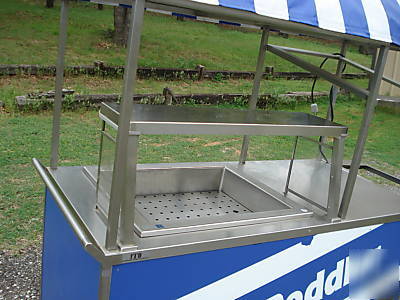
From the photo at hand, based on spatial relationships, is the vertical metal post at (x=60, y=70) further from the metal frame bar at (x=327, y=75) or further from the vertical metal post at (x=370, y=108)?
the vertical metal post at (x=370, y=108)

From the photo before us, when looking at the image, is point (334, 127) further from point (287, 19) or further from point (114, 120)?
point (114, 120)

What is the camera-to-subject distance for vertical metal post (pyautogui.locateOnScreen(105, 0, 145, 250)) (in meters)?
1.29

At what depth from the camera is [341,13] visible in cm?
161

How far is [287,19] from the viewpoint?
146cm

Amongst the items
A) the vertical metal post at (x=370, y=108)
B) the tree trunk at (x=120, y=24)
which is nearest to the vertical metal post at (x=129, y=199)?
the vertical metal post at (x=370, y=108)

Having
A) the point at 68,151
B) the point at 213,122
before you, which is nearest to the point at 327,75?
the point at 213,122

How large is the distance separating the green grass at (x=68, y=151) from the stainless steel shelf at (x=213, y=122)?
1.89 feet

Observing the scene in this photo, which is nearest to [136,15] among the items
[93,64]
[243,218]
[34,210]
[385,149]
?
[243,218]

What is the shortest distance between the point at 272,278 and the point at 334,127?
70 centimetres

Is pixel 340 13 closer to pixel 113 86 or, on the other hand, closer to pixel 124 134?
pixel 124 134

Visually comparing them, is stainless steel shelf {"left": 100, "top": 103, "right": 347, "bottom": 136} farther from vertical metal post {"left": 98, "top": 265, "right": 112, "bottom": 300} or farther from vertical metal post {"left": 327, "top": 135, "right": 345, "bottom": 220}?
vertical metal post {"left": 98, "top": 265, "right": 112, "bottom": 300}

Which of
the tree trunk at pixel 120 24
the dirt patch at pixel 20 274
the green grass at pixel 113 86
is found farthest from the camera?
the tree trunk at pixel 120 24

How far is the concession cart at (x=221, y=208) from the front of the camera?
1.47 metres

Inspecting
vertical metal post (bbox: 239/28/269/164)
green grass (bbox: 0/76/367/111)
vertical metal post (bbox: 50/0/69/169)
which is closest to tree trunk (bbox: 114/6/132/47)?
green grass (bbox: 0/76/367/111)
